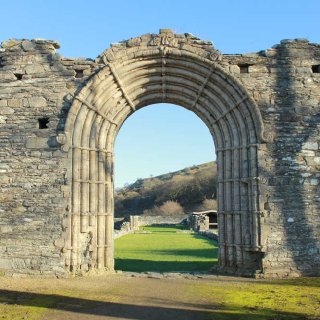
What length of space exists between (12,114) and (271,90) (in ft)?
20.6

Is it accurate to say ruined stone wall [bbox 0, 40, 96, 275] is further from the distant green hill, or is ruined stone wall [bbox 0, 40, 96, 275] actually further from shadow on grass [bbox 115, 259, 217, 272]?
the distant green hill

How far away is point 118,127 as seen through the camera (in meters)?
10.6

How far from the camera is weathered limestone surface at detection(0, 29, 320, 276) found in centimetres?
936

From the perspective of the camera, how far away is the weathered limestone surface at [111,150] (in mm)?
9359

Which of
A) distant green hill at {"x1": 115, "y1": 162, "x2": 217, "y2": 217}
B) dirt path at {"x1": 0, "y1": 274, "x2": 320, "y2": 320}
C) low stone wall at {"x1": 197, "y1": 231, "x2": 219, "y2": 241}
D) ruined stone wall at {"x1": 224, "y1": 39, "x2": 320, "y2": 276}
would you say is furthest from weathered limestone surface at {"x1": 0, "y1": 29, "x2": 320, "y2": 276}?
distant green hill at {"x1": 115, "y1": 162, "x2": 217, "y2": 217}

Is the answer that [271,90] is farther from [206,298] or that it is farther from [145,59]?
[206,298]

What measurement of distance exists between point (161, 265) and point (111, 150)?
344cm

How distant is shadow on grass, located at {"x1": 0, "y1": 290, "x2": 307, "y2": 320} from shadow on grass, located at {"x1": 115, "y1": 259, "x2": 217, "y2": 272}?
363 centimetres

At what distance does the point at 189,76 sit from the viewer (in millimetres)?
10242

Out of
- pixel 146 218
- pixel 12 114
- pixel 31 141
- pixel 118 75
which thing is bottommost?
pixel 146 218

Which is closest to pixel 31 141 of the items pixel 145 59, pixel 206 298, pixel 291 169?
pixel 145 59

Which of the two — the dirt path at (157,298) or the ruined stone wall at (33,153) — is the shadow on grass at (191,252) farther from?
the ruined stone wall at (33,153)

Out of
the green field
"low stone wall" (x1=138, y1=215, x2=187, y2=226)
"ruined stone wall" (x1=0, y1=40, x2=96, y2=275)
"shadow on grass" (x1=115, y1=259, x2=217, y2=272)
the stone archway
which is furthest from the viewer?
"low stone wall" (x1=138, y1=215, x2=187, y2=226)

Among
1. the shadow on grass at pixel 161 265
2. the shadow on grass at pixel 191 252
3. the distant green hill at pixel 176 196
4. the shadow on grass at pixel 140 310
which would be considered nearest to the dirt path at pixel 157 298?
the shadow on grass at pixel 140 310
